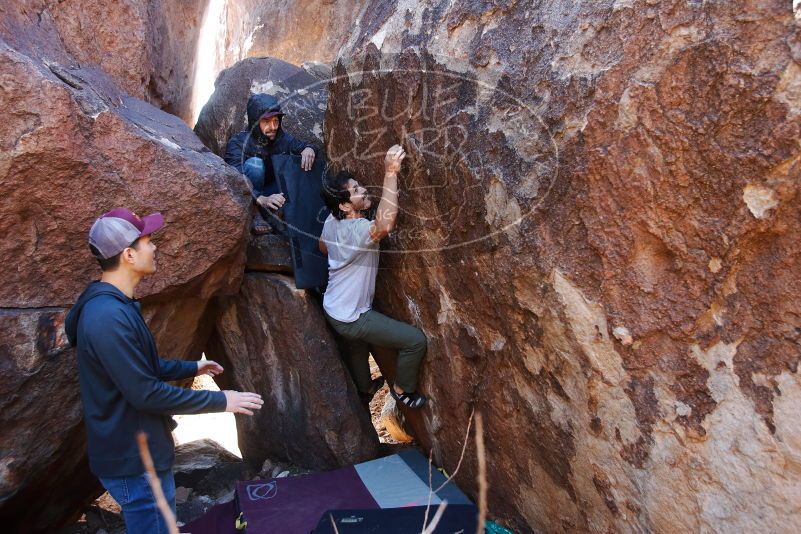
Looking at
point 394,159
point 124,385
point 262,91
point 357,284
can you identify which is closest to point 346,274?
point 357,284

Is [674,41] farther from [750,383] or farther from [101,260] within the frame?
[101,260]

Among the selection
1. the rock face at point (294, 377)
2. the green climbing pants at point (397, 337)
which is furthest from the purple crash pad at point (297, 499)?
the green climbing pants at point (397, 337)

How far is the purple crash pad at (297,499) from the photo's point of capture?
3.03m

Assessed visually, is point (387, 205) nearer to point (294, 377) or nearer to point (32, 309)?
point (294, 377)

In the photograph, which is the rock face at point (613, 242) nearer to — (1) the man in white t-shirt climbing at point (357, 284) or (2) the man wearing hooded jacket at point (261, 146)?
(1) the man in white t-shirt climbing at point (357, 284)

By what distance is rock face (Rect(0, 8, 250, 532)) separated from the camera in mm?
2715

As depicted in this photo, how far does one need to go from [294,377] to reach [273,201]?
101 centimetres

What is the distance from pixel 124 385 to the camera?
6.73 feet

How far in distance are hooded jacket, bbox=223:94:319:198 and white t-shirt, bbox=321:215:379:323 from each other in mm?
804

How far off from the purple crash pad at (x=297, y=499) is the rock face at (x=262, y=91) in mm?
2199

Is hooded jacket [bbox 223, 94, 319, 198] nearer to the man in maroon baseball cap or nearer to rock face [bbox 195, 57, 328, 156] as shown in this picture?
rock face [bbox 195, 57, 328, 156]

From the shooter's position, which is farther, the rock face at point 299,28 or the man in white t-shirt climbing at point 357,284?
the rock face at point 299,28

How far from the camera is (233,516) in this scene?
321 centimetres

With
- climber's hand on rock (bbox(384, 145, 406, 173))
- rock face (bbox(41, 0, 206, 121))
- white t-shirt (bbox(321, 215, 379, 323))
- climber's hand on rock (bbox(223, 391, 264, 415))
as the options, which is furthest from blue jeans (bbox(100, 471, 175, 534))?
rock face (bbox(41, 0, 206, 121))
